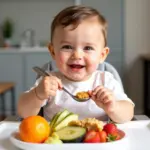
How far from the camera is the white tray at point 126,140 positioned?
819 mm

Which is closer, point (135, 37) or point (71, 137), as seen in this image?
point (71, 137)

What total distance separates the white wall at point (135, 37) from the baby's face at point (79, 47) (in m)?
3.67

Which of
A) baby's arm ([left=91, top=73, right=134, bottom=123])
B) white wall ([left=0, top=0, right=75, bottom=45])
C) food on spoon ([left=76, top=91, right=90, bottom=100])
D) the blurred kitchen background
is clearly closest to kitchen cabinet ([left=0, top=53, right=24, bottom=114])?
the blurred kitchen background

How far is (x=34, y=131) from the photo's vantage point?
A: 0.86m

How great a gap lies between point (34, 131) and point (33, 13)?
14.6ft

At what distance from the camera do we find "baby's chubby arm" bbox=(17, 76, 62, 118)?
3.53 ft

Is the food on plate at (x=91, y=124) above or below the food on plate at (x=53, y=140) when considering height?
above

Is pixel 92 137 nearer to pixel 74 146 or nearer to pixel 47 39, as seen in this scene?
pixel 74 146

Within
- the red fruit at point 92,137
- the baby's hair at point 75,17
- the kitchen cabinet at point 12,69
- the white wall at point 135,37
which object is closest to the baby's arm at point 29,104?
the baby's hair at point 75,17

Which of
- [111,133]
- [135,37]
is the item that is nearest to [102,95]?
[111,133]

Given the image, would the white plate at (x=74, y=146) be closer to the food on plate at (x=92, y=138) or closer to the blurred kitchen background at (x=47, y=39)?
the food on plate at (x=92, y=138)

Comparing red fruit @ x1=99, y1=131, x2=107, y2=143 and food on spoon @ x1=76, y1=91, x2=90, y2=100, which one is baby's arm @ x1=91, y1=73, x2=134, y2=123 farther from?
red fruit @ x1=99, y1=131, x2=107, y2=143

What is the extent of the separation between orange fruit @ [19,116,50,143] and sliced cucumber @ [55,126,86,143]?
0.04 meters

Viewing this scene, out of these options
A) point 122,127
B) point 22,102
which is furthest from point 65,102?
point 122,127
